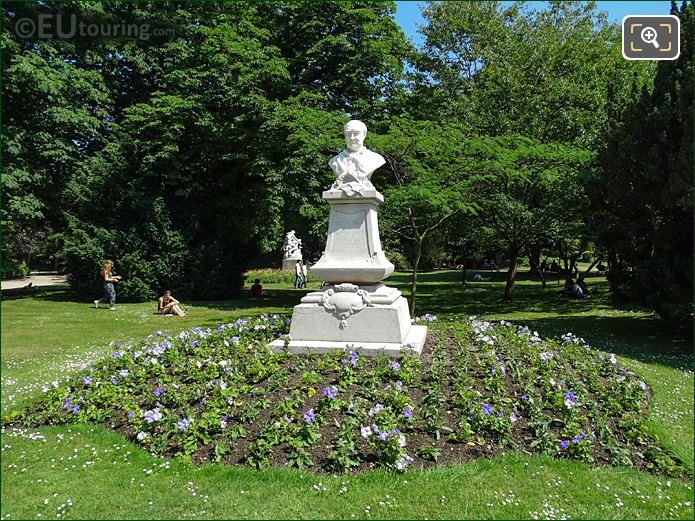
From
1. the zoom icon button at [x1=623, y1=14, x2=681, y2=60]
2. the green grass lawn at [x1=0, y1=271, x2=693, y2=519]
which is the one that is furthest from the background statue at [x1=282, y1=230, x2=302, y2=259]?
the zoom icon button at [x1=623, y1=14, x2=681, y2=60]

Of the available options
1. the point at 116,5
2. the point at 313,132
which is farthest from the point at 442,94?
the point at 116,5

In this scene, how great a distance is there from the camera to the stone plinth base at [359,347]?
6.16m

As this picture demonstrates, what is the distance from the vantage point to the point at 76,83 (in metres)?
15.6

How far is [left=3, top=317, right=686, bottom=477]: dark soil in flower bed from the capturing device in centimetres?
409

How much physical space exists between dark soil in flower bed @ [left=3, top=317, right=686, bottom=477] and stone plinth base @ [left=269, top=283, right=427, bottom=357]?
0.29 m

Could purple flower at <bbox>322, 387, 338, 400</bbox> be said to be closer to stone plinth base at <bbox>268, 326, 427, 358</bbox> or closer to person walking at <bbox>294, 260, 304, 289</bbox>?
stone plinth base at <bbox>268, 326, 427, 358</bbox>

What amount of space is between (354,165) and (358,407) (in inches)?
148

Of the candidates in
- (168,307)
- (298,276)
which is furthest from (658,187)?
(298,276)

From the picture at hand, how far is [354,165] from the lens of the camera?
699 centimetres

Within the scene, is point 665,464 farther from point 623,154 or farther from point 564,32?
point 564,32

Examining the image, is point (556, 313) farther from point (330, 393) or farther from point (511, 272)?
point (330, 393)

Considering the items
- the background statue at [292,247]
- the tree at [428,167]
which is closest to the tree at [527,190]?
the tree at [428,167]

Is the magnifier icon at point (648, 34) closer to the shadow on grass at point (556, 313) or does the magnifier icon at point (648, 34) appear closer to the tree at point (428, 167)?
the shadow on grass at point (556, 313)

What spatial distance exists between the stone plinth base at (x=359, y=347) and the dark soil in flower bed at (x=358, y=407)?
Answer: 178 millimetres
